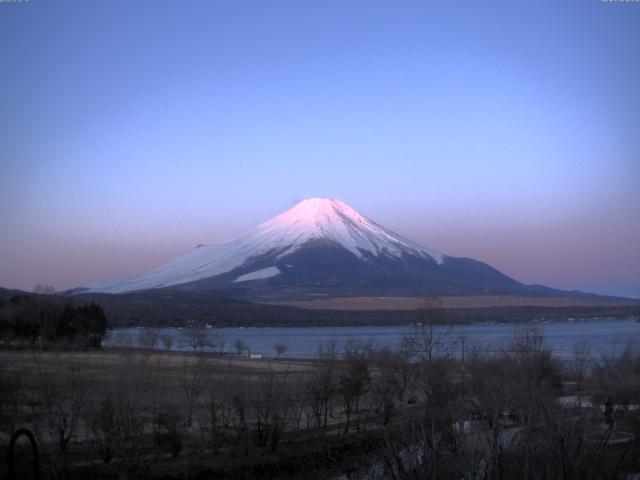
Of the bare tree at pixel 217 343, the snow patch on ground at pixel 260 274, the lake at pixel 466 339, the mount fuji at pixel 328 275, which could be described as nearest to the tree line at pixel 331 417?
the lake at pixel 466 339

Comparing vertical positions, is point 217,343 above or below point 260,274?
below

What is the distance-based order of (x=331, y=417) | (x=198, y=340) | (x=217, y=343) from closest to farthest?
(x=331, y=417), (x=198, y=340), (x=217, y=343)

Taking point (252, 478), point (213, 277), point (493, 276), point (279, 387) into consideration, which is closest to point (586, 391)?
point (279, 387)

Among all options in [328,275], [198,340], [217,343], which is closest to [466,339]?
[198,340]

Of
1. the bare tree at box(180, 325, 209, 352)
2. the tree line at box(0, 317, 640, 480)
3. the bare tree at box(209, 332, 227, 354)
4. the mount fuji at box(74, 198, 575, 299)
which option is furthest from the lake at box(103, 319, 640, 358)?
the mount fuji at box(74, 198, 575, 299)

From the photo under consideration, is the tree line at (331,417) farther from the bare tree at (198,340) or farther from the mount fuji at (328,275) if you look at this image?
the mount fuji at (328,275)

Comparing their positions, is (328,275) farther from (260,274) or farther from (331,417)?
(331,417)

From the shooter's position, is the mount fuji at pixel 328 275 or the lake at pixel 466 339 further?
the mount fuji at pixel 328 275

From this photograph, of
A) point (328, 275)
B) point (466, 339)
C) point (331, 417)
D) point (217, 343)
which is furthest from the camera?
point (328, 275)

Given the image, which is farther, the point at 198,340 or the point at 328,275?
the point at 328,275

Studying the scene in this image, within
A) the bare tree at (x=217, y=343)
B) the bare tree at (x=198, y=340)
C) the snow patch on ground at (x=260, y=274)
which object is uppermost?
the snow patch on ground at (x=260, y=274)

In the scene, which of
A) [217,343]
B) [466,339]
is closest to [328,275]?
[217,343]

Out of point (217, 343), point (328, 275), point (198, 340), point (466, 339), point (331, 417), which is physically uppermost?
point (328, 275)

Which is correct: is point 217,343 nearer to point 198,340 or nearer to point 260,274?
point 198,340
